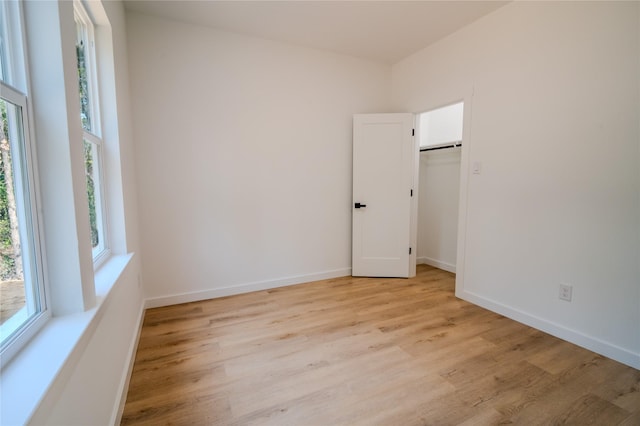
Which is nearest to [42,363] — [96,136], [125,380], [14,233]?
[14,233]

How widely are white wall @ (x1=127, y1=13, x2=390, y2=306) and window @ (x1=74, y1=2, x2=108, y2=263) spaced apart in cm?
80

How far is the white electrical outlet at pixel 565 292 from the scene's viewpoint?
7.19 ft

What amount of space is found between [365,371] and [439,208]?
291 cm

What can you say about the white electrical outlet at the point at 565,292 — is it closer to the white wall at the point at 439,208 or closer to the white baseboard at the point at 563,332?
the white baseboard at the point at 563,332

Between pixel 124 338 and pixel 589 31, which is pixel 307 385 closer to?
pixel 124 338

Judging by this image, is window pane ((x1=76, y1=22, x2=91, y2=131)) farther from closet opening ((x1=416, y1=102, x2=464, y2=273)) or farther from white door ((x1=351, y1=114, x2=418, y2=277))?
closet opening ((x1=416, y1=102, x2=464, y2=273))

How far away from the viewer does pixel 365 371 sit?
1834 millimetres

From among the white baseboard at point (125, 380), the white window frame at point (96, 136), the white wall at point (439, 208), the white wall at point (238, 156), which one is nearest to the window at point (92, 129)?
the white window frame at point (96, 136)

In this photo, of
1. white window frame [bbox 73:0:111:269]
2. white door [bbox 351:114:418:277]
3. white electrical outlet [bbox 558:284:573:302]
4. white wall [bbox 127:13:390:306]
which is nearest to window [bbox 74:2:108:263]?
white window frame [bbox 73:0:111:269]

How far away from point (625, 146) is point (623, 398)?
153 cm

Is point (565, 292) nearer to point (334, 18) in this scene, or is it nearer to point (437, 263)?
point (437, 263)

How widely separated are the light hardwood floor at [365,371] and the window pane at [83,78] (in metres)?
1.60

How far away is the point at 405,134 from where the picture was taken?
353 centimetres

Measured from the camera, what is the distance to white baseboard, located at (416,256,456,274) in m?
3.94
